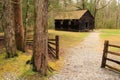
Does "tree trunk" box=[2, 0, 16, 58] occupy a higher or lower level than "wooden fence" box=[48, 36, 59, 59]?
higher

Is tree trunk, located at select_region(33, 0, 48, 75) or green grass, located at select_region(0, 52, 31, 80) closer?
tree trunk, located at select_region(33, 0, 48, 75)

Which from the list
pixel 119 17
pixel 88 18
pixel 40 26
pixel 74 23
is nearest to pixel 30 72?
pixel 40 26

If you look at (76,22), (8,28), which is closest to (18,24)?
(8,28)

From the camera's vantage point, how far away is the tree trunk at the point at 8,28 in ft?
27.9

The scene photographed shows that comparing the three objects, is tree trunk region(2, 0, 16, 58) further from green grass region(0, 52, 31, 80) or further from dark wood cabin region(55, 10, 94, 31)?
dark wood cabin region(55, 10, 94, 31)

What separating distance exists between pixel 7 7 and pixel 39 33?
2.35 metres

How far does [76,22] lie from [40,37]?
28.4 metres

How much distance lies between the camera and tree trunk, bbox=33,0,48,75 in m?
7.37

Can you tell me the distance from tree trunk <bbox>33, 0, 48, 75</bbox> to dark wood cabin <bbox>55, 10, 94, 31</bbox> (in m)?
26.6

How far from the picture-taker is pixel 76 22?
35438 mm

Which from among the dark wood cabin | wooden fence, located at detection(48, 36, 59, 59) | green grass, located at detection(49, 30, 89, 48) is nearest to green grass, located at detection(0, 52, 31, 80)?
wooden fence, located at detection(48, 36, 59, 59)

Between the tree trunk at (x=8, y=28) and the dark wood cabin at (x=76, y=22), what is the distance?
84.1 feet

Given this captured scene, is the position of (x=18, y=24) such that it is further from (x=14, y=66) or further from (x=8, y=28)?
(x=14, y=66)

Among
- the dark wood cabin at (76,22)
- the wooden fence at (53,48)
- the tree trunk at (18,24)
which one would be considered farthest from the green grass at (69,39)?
the dark wood cabin at (76,22)
